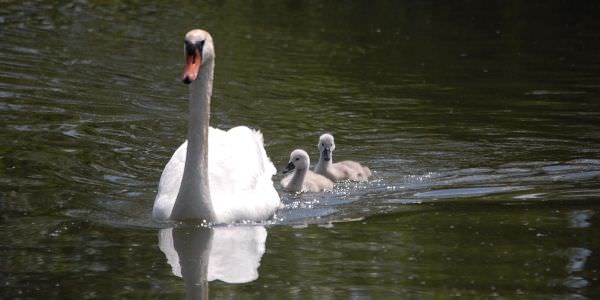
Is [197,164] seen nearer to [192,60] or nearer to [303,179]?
[192,60]

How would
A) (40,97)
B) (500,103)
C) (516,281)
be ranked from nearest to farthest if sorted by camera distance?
(516,281) < (40,97) < (500,103)

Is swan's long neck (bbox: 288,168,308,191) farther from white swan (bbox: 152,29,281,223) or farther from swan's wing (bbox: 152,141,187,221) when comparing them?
swan's wing (bbox: 152,141,187,221)

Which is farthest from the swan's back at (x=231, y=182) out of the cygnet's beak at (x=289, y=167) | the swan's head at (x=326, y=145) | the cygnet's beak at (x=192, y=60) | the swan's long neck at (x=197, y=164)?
the swan's head at (x=326, y=145)

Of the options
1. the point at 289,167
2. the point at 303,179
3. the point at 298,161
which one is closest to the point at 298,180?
the point at 303,179

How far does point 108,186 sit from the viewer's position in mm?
11539

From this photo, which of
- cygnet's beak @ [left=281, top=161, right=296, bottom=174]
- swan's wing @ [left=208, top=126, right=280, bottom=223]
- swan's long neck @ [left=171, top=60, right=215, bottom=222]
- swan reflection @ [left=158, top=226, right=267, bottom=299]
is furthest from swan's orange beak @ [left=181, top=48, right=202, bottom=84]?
cygnet's beak @ [left=281, top=161, right=296, bottom=174]

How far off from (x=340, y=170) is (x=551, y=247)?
12.4 ft

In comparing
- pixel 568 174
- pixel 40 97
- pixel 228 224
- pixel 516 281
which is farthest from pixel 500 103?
pixel 516 281

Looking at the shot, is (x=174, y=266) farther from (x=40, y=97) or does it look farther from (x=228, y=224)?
(x=40, y=97)

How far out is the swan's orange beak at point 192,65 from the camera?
30.1 ft

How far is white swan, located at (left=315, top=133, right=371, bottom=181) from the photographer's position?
40.5ft

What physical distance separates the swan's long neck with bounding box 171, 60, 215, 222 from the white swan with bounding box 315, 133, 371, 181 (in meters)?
2.68

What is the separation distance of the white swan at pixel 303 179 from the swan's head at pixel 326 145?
1.39ft

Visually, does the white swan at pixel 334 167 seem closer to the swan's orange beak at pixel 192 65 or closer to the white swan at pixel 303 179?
the white swan at pixel 303 179
